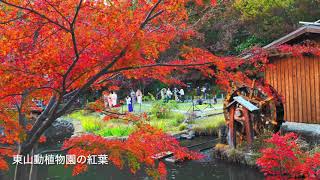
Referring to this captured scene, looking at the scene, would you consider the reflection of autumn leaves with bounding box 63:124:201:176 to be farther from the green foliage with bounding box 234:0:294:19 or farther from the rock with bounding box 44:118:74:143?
the green foliage with bounding box 234:0:294:19

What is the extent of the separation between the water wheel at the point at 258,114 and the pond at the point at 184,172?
101 cm

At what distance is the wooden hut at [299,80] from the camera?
1173 centimetres

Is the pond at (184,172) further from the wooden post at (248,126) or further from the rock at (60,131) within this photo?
the rock at (60,131)

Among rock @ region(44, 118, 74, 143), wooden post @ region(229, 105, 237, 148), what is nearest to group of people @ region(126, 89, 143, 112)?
rock @ region(44, 118, 74, 143)

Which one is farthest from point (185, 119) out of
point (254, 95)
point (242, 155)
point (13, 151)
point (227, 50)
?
point (13, 151)

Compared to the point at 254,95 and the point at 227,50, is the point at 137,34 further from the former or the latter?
the point at 227,50

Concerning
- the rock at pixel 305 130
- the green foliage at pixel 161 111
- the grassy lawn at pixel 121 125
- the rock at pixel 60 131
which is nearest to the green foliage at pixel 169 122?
the grassy lawn at pixel 121 125

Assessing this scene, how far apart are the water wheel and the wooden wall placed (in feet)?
3.38

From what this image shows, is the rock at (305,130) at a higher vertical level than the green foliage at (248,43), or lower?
lower

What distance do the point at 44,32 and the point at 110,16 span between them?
1477 millimetres

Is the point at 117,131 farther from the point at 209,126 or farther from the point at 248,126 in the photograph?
the point at 248,126

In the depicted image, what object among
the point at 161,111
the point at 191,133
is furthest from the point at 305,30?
the point at 161,111

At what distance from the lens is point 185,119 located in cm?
1695

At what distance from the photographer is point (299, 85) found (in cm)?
1240
